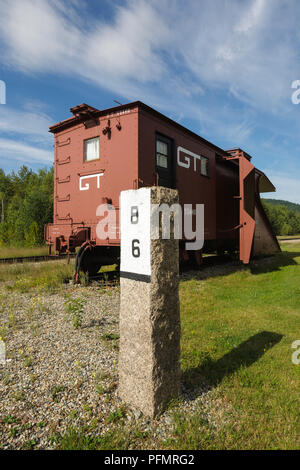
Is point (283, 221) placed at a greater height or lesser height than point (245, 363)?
greater

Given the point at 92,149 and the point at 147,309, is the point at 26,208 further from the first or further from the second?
the point at 147,309

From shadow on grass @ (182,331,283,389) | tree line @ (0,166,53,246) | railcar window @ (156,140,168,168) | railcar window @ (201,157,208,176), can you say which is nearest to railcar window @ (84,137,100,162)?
railcar window @ (156,140,168,168)

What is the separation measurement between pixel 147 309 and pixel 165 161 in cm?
584

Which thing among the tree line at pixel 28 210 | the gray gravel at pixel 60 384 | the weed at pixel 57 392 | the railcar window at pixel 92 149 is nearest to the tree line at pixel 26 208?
the tree line at pixel 28 210

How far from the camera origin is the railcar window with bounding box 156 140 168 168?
281 inches

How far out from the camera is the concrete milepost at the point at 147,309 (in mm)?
2230

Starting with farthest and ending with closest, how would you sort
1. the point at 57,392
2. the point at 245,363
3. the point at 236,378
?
the point at 245,363, the point at 236,378, the point at 57,392

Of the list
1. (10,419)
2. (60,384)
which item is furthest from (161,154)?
(10,419)

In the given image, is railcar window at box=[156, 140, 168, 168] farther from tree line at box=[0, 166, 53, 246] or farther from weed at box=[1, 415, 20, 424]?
tree line at box=[0, 166, 53, 246]

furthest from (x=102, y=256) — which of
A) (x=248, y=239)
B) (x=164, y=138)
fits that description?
(x=248, y=239)

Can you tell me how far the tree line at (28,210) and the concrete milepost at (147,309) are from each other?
16.6 m

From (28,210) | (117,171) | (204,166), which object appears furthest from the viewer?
(28,210)

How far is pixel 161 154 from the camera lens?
23.8 ft
